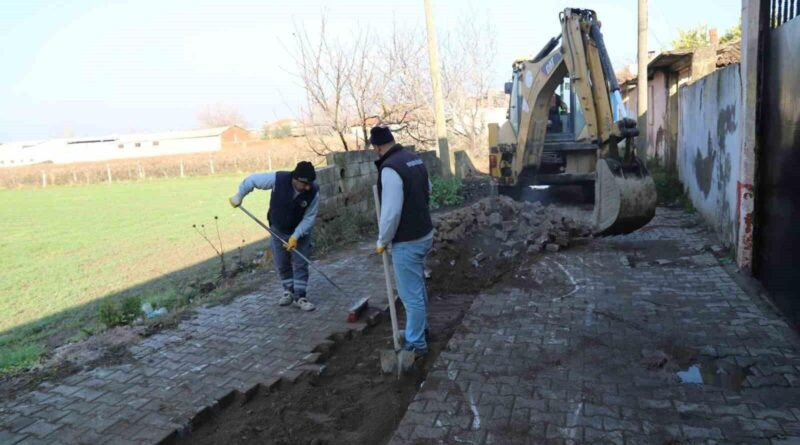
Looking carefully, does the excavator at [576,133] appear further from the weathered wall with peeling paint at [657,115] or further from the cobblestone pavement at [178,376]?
the weathered wall with peeling paint at [657,115]

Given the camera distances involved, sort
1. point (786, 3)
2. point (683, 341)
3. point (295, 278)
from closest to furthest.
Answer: point (683, 341) → point (786, 3) → point (295, 278)

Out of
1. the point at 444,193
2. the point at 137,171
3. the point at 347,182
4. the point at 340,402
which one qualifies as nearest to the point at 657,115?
the point at 444,193

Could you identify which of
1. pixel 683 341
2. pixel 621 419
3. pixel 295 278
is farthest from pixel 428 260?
pixel 621 419

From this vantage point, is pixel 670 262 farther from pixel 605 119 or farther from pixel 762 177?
pixel 605 119

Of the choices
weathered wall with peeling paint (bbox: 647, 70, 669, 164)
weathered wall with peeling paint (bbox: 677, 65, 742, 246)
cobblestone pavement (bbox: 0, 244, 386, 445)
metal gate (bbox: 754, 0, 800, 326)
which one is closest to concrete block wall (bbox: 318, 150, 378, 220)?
cobblestone pavement (bbox: 0, 244, 386, 445)

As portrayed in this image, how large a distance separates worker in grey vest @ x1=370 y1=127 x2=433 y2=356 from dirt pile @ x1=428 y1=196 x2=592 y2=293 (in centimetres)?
226

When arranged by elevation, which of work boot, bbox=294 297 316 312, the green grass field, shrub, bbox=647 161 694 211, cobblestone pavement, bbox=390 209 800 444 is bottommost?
the green grass field

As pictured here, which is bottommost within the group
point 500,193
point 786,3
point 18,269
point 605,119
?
point 18,269

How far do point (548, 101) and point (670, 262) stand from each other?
12.7 feet

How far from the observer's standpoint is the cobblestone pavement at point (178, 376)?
12.1 ft

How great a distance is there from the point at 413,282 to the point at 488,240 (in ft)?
12.3

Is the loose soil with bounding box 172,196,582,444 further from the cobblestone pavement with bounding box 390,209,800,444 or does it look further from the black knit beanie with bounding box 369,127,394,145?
the black knit beanie with bounding box 369,127,394,145

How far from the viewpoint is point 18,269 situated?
1149 cm

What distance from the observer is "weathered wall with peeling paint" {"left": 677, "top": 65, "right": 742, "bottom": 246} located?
274 inches
